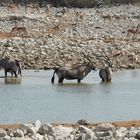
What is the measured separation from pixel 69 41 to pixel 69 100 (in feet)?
51.2

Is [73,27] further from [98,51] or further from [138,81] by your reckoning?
[138,81]

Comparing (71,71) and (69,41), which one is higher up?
(69,41)

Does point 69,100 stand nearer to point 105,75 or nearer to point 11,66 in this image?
point 105,75

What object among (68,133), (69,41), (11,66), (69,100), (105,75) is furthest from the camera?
(69,41)

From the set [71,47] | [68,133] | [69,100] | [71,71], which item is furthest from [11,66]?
[68,133]

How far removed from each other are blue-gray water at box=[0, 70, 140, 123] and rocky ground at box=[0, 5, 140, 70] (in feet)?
13.2

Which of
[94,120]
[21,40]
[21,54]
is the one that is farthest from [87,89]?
[21,40]

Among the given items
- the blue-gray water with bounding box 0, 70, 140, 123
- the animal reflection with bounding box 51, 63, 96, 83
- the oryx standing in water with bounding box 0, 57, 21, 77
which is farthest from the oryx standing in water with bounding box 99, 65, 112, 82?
the oryx standing in water with bounding box 0, 57, 21, 77

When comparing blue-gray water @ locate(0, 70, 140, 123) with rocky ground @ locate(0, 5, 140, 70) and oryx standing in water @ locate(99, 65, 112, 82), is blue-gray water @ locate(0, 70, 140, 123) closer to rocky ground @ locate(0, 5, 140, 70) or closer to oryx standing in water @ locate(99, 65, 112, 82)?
oryx standing in water @ locate(99, 65, 112, 82)

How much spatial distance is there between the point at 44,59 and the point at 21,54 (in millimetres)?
1082

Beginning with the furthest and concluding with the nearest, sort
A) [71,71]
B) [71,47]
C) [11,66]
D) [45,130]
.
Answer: [71,47] < [11,66] < [71,71] < [45,130]

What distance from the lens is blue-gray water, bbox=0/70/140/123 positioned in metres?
15.2

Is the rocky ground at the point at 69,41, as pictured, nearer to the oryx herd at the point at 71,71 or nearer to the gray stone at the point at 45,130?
the oryx herd at the point at 71,71

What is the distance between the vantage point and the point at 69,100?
18.0 metres
